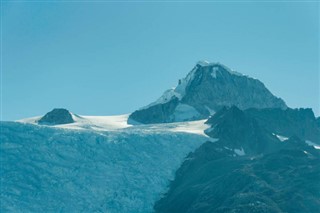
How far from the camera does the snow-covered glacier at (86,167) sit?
154 m

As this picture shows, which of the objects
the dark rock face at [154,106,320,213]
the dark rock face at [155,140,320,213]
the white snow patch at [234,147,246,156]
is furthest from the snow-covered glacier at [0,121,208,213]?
the white snow patch at [234,147,246,156]

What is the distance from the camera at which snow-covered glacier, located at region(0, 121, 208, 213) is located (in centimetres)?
15438

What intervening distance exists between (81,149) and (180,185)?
21210mm

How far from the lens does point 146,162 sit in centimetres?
17075

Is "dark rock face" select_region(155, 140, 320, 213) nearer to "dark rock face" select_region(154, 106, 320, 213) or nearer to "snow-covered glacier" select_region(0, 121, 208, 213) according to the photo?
"dark rock face" select_region(154, 106, 320, 213)

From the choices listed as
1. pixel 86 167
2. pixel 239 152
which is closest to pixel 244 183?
pixel 86 167

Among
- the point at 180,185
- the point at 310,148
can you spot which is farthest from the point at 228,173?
the point at 310,148

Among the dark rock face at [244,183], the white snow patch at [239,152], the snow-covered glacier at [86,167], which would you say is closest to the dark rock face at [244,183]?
the dark rock face at [244,183]

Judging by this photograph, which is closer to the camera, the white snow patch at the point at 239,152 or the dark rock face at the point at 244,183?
the dark rock face at the point at 244,183

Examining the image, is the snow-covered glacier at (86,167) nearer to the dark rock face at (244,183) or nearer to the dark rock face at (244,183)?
the dark rock face at (244,183)

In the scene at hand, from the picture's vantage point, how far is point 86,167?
16688 cm

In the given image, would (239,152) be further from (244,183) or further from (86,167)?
(86,167)

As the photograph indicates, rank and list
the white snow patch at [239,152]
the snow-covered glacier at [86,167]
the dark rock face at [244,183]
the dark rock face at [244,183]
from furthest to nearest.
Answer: the white snow patch at [239,152] → the snow-covered glacier at [86,167] → the dark rock face at [244,183] → the dark rock face at [244,183]

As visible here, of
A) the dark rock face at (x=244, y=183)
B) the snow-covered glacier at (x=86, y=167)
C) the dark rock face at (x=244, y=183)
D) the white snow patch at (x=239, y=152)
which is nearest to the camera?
the dark rock face at (x=244, y=183)
